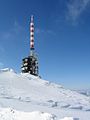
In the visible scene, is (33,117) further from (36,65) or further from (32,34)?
(36,65)

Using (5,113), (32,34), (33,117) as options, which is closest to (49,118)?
(33,117)

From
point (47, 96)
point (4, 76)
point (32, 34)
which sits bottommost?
point (47, 96)

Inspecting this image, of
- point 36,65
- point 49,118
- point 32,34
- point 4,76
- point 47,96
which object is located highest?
point 32,34

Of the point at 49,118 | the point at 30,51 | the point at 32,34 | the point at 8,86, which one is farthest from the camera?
the point at 30,51

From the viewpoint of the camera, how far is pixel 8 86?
34.4m

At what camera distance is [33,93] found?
32.9 metres

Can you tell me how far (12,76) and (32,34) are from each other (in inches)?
1652

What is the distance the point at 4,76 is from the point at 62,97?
443 inches

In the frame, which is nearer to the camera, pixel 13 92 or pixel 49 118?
pixel 49 118

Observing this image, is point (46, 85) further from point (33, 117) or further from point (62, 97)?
point (33, 117)

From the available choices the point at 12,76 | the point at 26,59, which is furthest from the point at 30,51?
the point at 12,76

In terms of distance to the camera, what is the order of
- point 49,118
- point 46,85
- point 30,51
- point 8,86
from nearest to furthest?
point 49,118, point 8,86, point 46,85, point 30,51

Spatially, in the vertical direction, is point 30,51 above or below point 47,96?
above

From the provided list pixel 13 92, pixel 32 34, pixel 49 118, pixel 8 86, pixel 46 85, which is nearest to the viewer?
pixel 49 118
